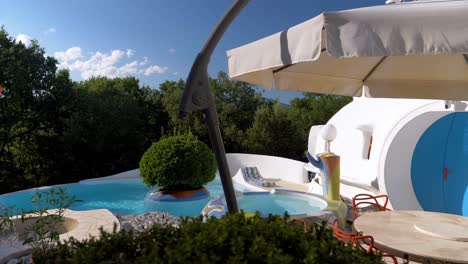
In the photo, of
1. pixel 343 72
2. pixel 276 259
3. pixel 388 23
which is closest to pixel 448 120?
pixel 343 72

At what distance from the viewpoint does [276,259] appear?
5.31ft

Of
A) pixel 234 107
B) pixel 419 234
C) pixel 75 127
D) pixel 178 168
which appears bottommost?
pixel 178 168

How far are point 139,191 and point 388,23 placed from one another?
12743 mm

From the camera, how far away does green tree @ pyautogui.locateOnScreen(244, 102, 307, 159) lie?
19.8m

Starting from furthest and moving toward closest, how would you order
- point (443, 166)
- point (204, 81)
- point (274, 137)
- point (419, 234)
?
point (274, 137) → point (443, 166) → point (419, 234) → point (204, 81)

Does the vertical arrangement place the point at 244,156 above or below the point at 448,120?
below

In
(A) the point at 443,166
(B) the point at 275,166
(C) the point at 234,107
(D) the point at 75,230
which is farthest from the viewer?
(C) the point at 234,107

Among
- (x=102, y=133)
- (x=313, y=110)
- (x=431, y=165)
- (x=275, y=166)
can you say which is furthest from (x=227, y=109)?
(x=431, y=165)

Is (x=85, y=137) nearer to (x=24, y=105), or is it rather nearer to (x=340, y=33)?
(x=24, y=105)

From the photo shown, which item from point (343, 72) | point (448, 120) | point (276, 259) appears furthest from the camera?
point (448, 120)

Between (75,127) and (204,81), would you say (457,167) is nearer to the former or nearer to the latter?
(204,81)

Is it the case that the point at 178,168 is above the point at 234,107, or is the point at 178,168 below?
below

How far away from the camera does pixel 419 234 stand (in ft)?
11.5

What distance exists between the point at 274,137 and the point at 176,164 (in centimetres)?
848
